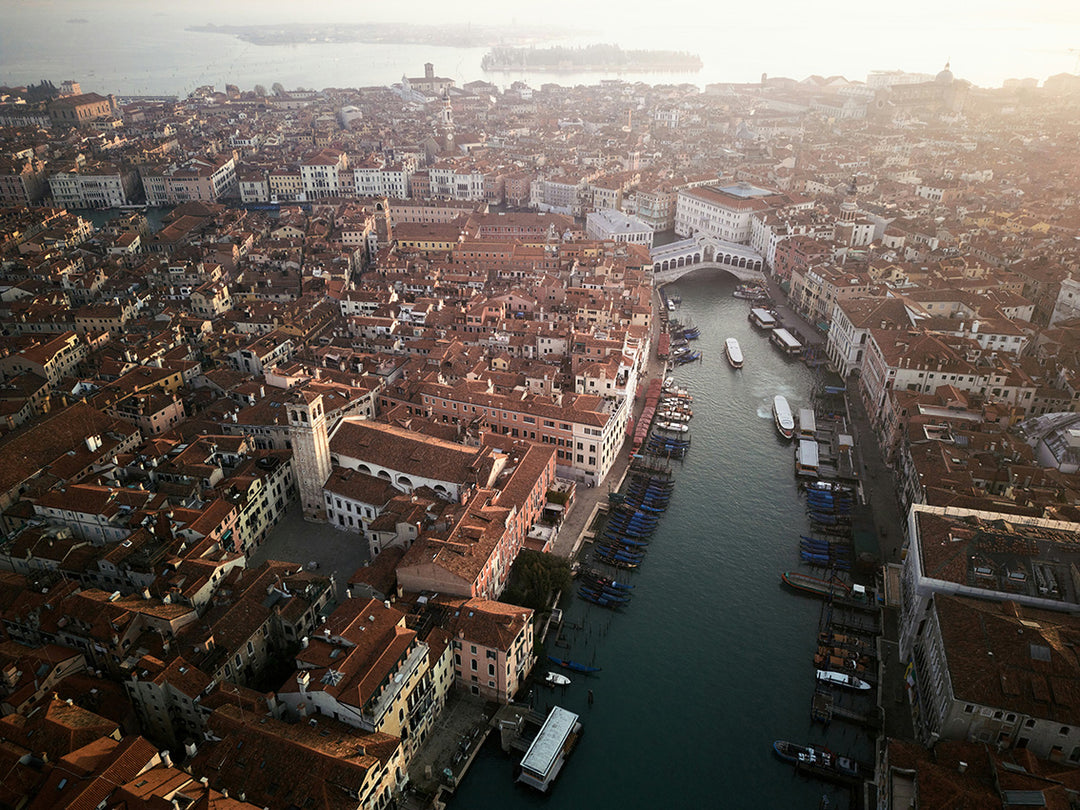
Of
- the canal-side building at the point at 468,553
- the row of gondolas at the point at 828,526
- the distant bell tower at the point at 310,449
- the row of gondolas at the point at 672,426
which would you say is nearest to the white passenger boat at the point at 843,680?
the row of gondolas at the point at 828,526

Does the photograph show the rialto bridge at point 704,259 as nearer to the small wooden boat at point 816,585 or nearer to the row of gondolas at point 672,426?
the row of gondolas at point 672,426

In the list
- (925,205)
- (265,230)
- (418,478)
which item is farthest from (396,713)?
(925,205)

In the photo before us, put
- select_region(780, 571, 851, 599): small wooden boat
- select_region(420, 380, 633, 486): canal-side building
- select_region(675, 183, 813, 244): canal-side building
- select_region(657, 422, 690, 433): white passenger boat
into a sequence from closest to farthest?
select_region(780, 571, 851, 599): small wooden boat → select_region(420, 380, 633, 486): canal-side building → select_region(657, 422, 690, 433): white passenger boat → select_region(675, 183, 813, 244): canal-side building

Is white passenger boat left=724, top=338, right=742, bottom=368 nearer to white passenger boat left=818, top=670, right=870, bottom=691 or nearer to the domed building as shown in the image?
white passenger boat left=818, top=670, right=870, bottom=691

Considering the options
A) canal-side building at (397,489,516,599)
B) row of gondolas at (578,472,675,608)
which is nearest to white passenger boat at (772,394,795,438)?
row of gondolas at (578,472,675,608)

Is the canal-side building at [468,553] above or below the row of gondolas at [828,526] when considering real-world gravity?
above

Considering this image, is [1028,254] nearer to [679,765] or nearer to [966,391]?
[966,391]
